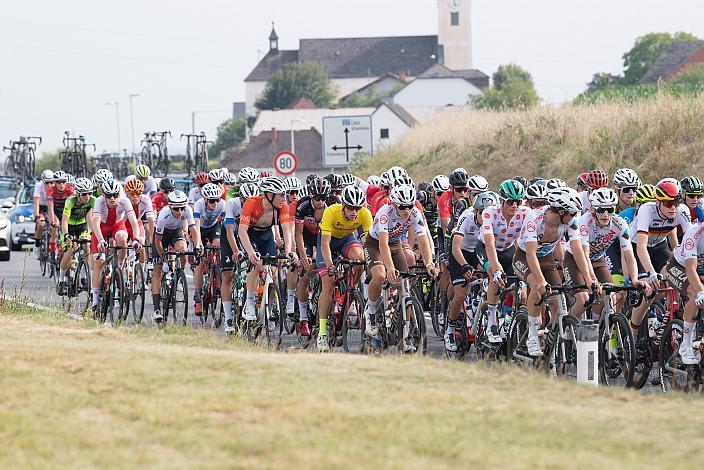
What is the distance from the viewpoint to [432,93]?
145375 mm

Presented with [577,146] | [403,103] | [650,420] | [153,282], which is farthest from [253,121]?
[650,420]

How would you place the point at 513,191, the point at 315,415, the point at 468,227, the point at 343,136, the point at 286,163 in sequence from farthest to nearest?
the point at 343,136, the point at 286,163, the point at 468,227, the point at 513,191, the point at 315,415

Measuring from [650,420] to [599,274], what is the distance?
4.89 metres

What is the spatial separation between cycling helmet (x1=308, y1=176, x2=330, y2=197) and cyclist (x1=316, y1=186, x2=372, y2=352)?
65 cm

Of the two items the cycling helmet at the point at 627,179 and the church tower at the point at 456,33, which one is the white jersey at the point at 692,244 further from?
the church tower at the point at 456,33

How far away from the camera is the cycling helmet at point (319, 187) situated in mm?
14828

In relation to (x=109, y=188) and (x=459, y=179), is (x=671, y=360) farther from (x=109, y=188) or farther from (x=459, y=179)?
(x=109, y=188)

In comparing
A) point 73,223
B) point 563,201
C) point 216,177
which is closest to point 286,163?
point 216,177

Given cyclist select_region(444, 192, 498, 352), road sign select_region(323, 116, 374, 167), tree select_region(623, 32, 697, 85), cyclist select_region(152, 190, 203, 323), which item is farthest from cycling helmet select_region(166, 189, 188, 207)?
tree select_region(623, 32, 697, 85)

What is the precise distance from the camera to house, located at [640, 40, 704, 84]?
332 ft

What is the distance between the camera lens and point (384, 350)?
13133mm

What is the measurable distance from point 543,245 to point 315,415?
468 centimetres

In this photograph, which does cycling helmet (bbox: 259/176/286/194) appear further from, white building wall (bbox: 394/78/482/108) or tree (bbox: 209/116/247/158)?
tree (bbox: 209/116/247/158)

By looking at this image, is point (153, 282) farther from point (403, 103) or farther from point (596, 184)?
point (403, 103)
